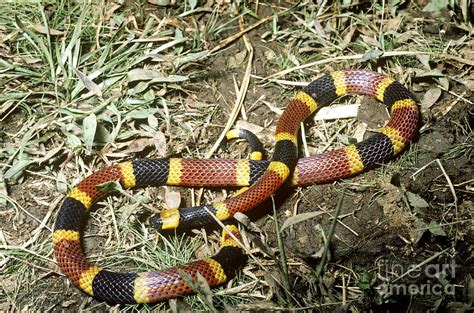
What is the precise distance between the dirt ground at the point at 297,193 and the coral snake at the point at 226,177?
0.52ft

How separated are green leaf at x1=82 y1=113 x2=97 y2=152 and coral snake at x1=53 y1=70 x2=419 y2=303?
0.31 metres

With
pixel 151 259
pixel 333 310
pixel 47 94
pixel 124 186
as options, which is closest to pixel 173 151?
pixel 124 186

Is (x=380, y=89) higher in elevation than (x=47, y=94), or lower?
higher

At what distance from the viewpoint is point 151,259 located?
4523 millimetres

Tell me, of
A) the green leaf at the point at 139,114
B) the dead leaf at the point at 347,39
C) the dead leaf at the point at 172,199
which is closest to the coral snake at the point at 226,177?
the dead leaf at the point at 172,199

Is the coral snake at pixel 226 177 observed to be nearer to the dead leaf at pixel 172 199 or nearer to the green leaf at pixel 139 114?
the dead leaf at pixel 172 199

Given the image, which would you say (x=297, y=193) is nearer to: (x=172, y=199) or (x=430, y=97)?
(x=172, y=199)

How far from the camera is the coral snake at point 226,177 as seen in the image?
4.18 m

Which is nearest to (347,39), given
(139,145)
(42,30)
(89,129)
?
(139,145)

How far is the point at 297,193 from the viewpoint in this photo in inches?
191

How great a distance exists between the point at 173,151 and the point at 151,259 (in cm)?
117

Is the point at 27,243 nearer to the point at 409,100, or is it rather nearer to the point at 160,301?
the point at 160,301

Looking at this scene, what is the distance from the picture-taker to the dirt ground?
406 centimetres

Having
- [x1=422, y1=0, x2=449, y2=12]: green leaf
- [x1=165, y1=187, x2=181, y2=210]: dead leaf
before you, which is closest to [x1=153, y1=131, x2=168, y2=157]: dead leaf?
[x1=165, y1=187, x2=181, y2=210]: dead leaf
